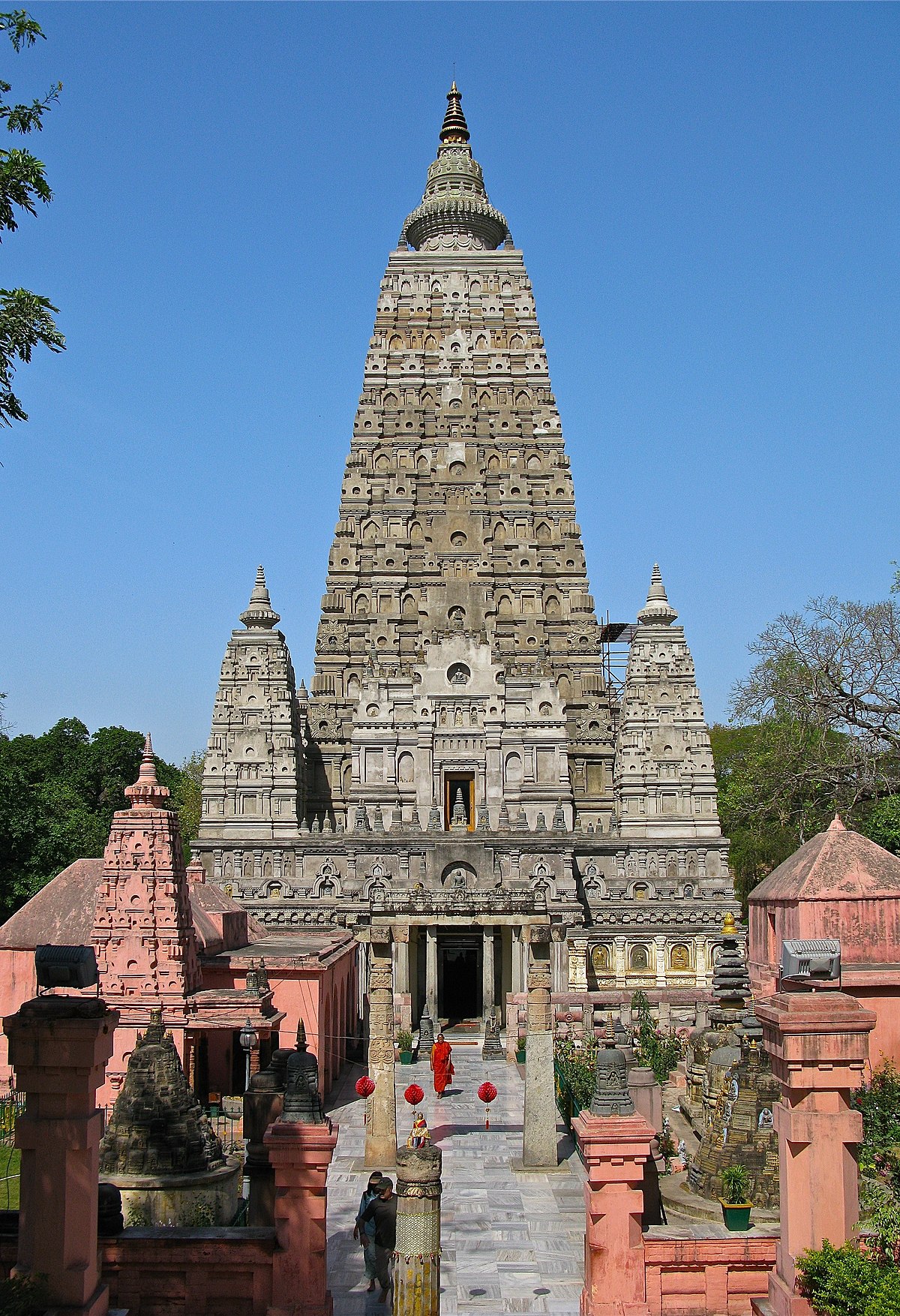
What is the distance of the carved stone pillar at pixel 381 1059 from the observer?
936 inches

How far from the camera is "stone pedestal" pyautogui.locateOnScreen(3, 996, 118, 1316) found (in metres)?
12.3

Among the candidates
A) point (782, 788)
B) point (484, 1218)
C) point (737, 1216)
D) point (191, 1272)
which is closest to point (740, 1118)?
point (737, 1216)

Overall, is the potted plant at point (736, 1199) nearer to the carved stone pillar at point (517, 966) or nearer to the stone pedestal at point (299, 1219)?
the stone pedestal at point (299, 1219)

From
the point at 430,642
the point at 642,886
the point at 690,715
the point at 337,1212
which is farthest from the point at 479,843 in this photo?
the point at 337,1212

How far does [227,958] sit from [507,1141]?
8810mm

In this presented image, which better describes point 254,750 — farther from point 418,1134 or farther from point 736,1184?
point 736,1184

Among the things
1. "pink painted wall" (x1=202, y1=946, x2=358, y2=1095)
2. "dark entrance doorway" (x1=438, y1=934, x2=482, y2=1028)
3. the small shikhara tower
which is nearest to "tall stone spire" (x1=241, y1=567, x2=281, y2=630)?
the small shikhara tower

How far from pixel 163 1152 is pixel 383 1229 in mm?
4261

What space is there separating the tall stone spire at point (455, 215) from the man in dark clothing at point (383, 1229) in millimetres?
63447

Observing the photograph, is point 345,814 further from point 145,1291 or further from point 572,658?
point 145,1291

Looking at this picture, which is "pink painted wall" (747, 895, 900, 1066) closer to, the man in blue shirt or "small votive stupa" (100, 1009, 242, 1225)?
the man in blue shirt

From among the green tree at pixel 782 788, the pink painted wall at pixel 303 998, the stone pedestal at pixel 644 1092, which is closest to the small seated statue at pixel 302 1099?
the stone pedestal at pixel 644 1092

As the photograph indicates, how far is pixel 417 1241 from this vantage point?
13930 millimetres

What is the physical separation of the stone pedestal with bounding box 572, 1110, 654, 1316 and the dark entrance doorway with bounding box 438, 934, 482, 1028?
34.3 metres
